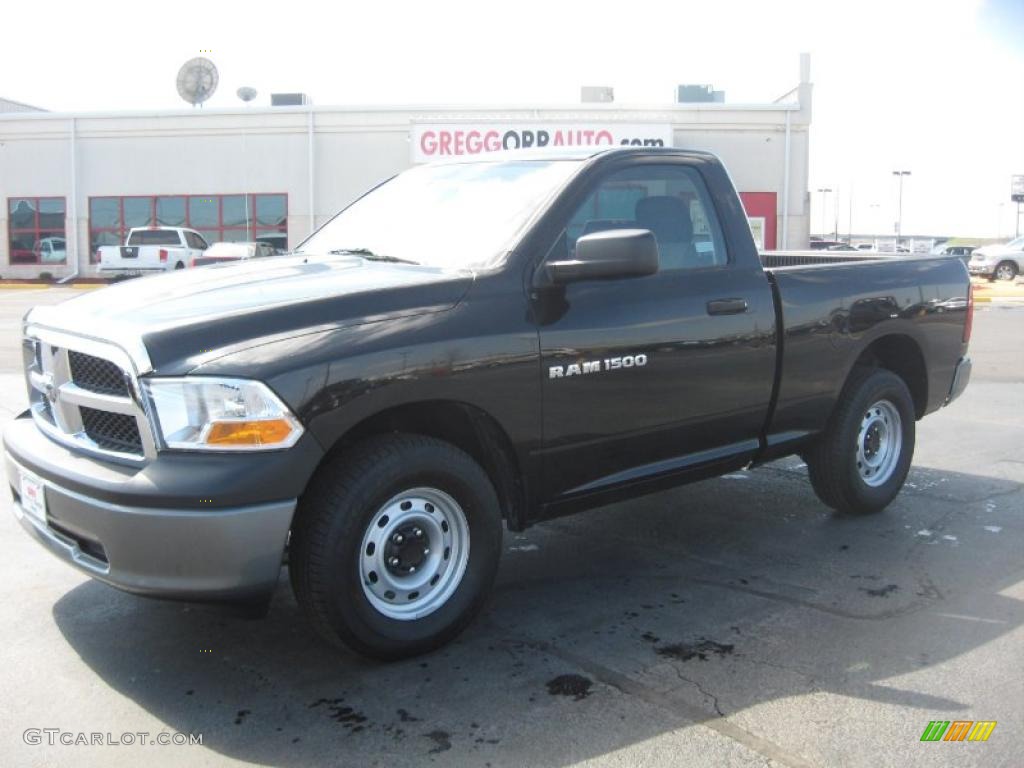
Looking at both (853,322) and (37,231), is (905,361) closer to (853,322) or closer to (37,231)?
(853,322)

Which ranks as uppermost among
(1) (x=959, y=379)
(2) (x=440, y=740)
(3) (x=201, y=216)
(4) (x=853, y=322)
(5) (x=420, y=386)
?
(3) (x=201, y=216)

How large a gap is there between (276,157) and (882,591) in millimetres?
33026

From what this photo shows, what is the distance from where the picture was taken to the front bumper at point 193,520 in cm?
343

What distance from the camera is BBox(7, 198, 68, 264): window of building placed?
121ft

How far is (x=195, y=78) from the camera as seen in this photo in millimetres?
37312

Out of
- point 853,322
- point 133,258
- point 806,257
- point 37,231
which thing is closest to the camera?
point 853,322

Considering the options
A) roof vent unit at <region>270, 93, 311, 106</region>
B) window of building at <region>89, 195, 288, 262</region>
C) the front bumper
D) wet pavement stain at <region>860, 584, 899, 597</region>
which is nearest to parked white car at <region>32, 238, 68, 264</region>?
window of building at <region>89, 195, 288, 262</region>

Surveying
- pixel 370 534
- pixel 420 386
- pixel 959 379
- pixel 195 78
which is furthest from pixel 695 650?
pixel 195 78

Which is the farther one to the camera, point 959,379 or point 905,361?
point 959,379

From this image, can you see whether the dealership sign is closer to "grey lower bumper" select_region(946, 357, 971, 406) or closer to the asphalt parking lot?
"grey lower bumper" select_region(946, 357, 971, 406)

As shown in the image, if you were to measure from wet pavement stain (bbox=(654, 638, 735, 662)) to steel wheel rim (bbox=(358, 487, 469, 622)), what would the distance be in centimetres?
87

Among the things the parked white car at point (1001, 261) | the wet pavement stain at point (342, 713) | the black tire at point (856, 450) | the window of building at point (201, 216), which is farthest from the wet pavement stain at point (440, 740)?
the parked white car at point (1001, 261)

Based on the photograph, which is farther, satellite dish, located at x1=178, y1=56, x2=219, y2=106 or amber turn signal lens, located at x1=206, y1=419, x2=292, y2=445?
satellite dish, located at x1=178, y1=56, x2=219, y2=106

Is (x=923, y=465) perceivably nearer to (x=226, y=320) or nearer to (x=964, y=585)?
(x=964, y=585)
